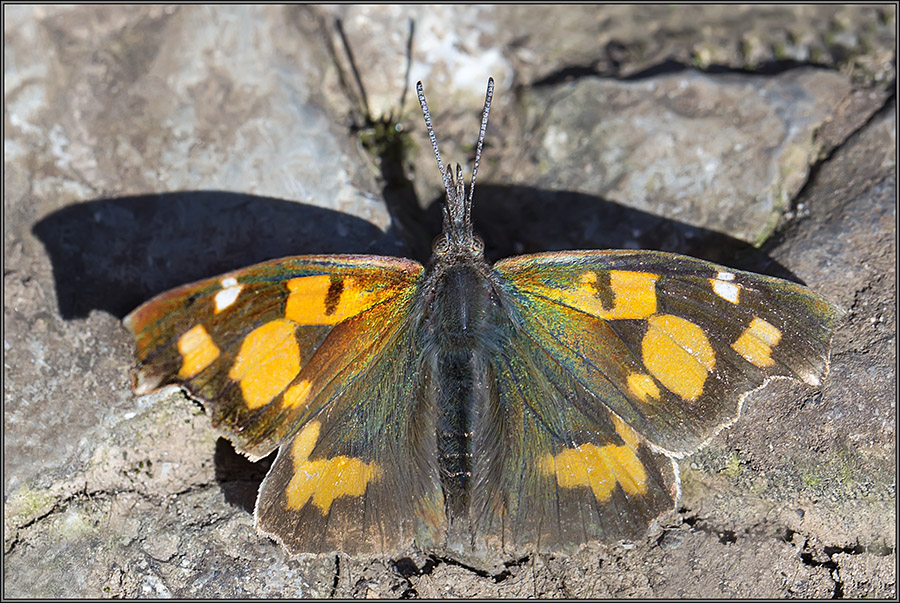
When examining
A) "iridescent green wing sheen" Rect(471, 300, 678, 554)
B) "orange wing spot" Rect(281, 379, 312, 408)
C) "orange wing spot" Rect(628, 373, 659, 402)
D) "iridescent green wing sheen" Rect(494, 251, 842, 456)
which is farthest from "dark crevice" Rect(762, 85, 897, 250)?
"orange wing spot" Rect(281, 379, 312, 408)

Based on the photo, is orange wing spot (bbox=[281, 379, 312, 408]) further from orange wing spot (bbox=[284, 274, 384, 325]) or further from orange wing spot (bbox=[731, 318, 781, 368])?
orange wing spot (bbox=[731, 318, 781, 368])

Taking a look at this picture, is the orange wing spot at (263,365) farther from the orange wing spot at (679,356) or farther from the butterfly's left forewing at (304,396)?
the orange wing spot at (679,356)

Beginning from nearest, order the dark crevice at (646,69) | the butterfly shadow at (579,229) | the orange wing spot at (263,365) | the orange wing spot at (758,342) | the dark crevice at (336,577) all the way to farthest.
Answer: the orange wing spot at (758,342) < the orange wing spot at (263,365) < the dark crevice at (336,577) < the butterfly shadow at (579,229) < the dark crevice at (646,69)

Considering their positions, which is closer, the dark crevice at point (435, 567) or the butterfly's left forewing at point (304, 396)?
the butterfly's left forewing at point (304, 396)

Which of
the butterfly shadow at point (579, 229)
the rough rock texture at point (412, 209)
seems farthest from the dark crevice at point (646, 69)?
the butterfly shadow at point (579, 229)

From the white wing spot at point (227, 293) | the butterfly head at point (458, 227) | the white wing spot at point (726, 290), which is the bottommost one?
the white wing spot at point (726, 290)

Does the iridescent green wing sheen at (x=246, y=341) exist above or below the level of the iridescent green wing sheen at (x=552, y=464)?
above

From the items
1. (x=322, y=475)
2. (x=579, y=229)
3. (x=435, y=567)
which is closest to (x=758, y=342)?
(x=579, y=229)

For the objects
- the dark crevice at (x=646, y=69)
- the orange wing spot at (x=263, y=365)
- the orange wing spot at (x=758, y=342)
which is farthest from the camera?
the dark crevice at (x=646, y=69)
